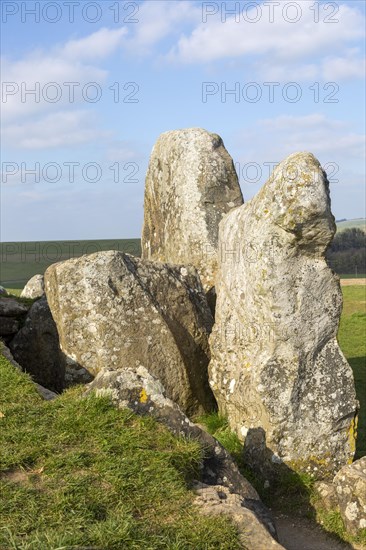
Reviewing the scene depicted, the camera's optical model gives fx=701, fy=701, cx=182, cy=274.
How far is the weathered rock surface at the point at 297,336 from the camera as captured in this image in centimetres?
1159

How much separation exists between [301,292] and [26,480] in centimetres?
573

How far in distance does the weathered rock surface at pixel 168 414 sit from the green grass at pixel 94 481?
0.65ft

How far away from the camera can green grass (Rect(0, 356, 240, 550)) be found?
673cm

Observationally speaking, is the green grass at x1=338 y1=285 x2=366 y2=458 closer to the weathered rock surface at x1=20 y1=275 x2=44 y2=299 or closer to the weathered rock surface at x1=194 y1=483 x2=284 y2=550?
the weathered rock surface at x1=194 y1=483 x2=284 y2=550

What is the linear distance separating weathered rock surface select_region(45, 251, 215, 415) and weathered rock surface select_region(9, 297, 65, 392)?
136 cm

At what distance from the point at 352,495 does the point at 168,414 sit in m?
3.17

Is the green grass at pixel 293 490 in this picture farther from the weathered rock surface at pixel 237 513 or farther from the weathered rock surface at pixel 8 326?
the weathered rock surface at pixel 8 326

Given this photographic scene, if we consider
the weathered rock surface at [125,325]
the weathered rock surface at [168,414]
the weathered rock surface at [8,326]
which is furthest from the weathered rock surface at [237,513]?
the weathered rock surface at [8,326]

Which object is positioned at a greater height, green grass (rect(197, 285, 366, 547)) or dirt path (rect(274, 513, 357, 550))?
green grass (rect(197, 285, 366, 547))

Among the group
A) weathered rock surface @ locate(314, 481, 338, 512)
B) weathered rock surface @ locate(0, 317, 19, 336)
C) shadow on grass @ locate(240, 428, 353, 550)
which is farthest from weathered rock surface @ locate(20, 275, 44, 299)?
weathered rock surface @ locate(314, 481, 338, 512)

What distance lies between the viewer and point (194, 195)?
17000mm

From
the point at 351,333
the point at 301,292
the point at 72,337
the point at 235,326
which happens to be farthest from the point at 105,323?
the point at 351,333

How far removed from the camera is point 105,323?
13.5 metres

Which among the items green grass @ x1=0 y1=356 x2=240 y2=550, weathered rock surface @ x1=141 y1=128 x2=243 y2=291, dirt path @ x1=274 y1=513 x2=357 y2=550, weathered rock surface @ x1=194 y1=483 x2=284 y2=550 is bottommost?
dirt path @ x1=274 y1=513 x2=357 y2=550
